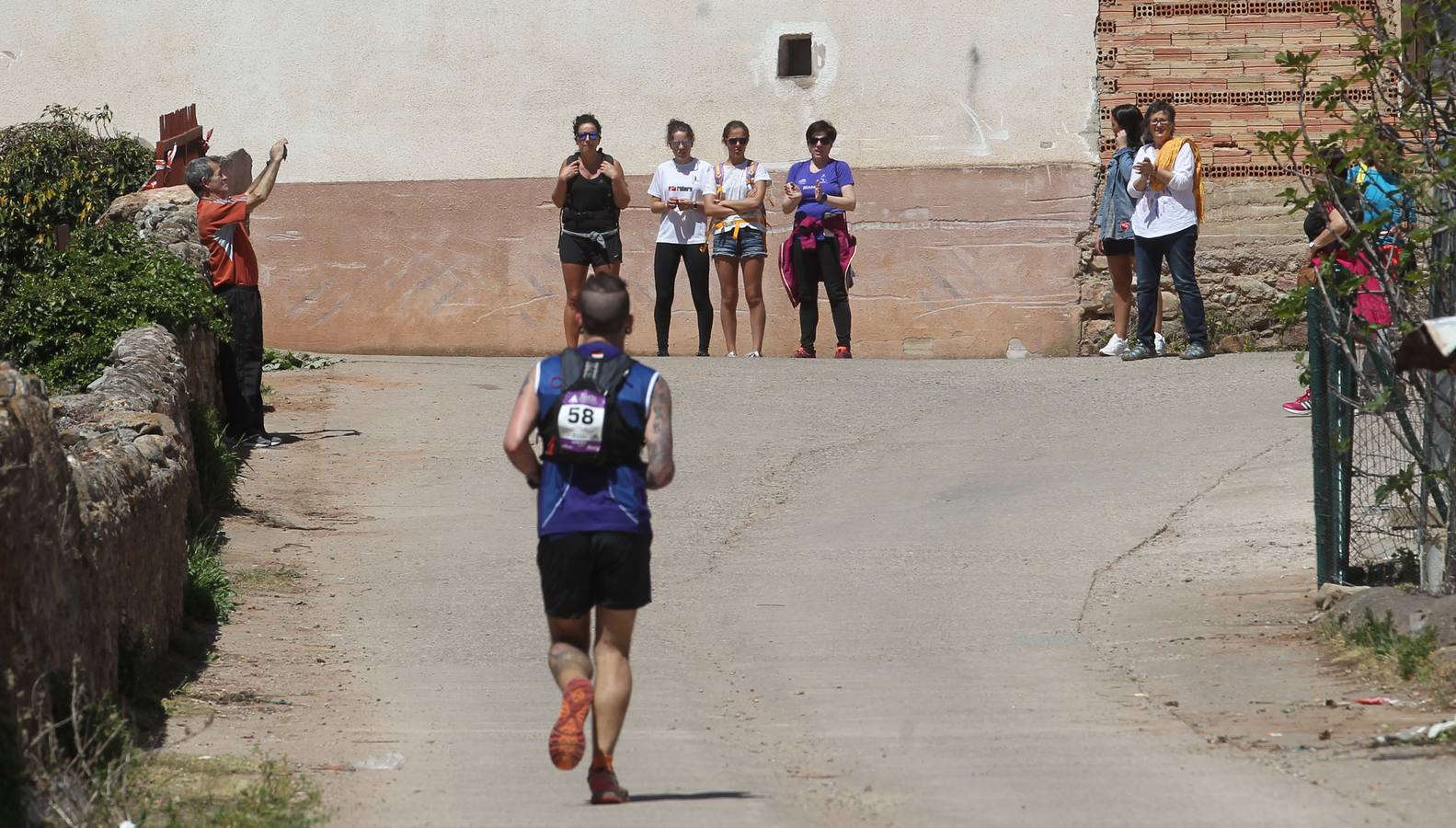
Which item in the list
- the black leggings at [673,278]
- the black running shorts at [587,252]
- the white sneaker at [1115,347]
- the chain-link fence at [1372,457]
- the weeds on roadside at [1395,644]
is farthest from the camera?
the black leggings at [673,278]

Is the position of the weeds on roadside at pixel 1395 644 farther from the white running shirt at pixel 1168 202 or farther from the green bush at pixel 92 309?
the white running shirt at pixel 1168 202

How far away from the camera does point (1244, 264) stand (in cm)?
1698

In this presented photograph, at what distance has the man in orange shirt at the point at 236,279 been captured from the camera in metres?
11.9

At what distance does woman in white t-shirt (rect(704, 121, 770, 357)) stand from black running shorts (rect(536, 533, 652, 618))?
9518 mm

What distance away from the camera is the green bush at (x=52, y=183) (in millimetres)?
17672

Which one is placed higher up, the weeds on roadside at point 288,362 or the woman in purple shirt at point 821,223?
the woman in purple shirt at point 821,223

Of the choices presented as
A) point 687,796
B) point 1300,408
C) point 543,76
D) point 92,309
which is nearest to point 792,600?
point 687,796

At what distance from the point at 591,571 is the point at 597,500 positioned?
226 mm

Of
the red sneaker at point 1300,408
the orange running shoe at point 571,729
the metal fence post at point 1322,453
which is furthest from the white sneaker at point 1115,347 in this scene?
the orange running shoe at point 571,729

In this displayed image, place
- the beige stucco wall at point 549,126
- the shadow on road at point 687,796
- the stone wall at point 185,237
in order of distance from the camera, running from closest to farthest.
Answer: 1. the shadow on road at point 687,796
2. the stone wall at point 185,237
3. the beige stucco wall at point 549,126

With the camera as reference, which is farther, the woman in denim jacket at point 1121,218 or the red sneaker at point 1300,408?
the woman in denim jacket at point 1121,218

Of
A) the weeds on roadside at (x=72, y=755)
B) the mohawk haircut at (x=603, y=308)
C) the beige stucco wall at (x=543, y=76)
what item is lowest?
the weeds on roadside at (x=72, y=755)

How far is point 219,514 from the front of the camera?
34.4ft

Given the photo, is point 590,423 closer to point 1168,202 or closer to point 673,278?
point 1168,202
